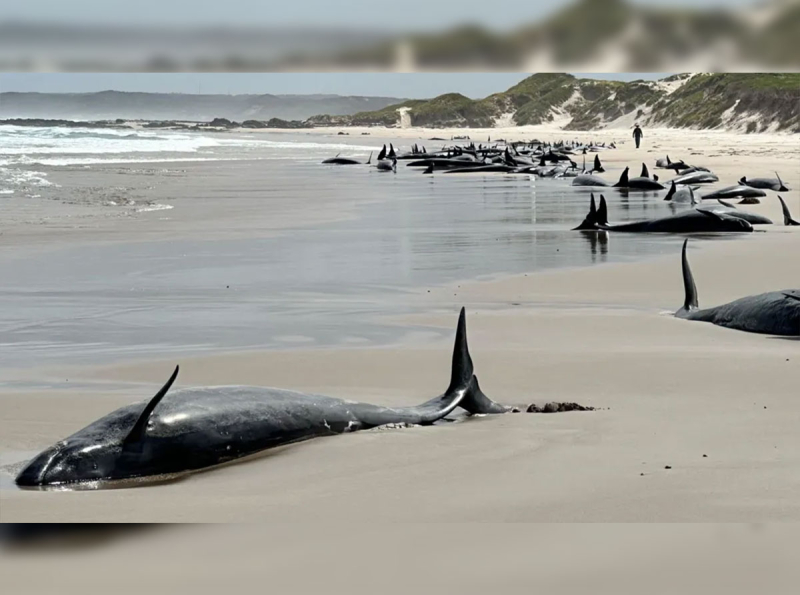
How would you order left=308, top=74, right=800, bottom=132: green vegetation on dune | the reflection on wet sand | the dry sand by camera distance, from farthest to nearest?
left=308, top=74, right=800, bottom=132: green vegetation on dune
the reflection on wet sand
the dry sand

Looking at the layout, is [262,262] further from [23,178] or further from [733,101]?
[733,101]

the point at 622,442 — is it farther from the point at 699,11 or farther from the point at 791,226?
the point at 791,226

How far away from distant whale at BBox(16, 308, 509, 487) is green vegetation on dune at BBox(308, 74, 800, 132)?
139 feet

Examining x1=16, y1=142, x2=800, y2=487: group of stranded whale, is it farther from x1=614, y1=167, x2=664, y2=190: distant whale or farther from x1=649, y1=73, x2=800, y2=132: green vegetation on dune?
x1=649, y1=73, x2=800, y2=132: green vegetation on dune

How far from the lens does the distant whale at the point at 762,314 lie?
22.5ft

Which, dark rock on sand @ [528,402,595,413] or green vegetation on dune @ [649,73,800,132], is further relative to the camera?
green vegetation on dune @ [649,73,800,132]

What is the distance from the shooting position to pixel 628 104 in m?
108

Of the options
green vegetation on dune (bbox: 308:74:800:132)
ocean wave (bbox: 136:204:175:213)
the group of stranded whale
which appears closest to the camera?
the group of stranded whale

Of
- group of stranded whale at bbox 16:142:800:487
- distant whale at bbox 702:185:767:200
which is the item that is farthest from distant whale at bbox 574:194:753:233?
group of stranded whale at bbox 16:142:800:487

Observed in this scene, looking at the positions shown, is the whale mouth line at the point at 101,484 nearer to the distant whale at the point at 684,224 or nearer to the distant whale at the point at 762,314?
the distant whale at the point at 762,314

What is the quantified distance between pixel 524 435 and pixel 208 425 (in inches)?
50.2

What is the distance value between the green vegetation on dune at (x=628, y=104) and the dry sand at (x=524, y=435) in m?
40.4

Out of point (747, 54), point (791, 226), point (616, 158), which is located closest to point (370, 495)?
point (747, 54)

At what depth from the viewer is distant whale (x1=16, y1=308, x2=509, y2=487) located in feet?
13.1
